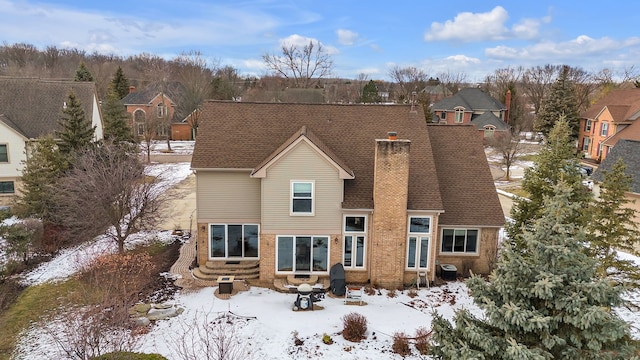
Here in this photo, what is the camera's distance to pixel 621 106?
52.0 m

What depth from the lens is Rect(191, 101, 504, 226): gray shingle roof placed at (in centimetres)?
2017

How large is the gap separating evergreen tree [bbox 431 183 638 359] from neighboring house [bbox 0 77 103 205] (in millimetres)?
32901

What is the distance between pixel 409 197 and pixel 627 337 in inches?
445

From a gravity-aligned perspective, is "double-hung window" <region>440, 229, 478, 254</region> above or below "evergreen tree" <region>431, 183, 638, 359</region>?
below

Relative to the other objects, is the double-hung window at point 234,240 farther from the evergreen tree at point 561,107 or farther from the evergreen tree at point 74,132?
the evergreen tree at point 561,107

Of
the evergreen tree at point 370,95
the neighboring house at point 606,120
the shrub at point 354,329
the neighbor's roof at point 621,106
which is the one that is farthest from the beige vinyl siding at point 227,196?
the evergreen tree at point 370,95

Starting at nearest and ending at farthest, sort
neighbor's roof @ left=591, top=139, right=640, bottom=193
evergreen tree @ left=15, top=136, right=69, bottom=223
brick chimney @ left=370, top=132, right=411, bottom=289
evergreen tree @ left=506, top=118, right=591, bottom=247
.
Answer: evergreen tree @ left=506, top=118, right=591, bottom=247 < brick chimney @ left=370, top=132, right=411, bottom=289 < evergreen tree @ left=15, top=136, right=69, bottom=223 < neighbor's roof @ left=591, top=139, right=640, bottom=193

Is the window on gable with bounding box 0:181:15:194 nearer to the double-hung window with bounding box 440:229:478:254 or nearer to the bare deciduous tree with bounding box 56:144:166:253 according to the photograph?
the bare deciduous tree with bounding box 56:144:166:253

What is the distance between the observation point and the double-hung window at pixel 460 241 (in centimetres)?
2094

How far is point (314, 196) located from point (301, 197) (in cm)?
59

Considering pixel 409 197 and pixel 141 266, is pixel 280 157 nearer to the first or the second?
pixel 409 197

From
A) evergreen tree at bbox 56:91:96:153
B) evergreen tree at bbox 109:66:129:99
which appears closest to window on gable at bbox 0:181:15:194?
evergreen tree at bbox 56:91:96:153

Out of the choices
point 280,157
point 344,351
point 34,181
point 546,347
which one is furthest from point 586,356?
point 34,181

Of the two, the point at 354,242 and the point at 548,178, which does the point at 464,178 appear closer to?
the point at 548,178
